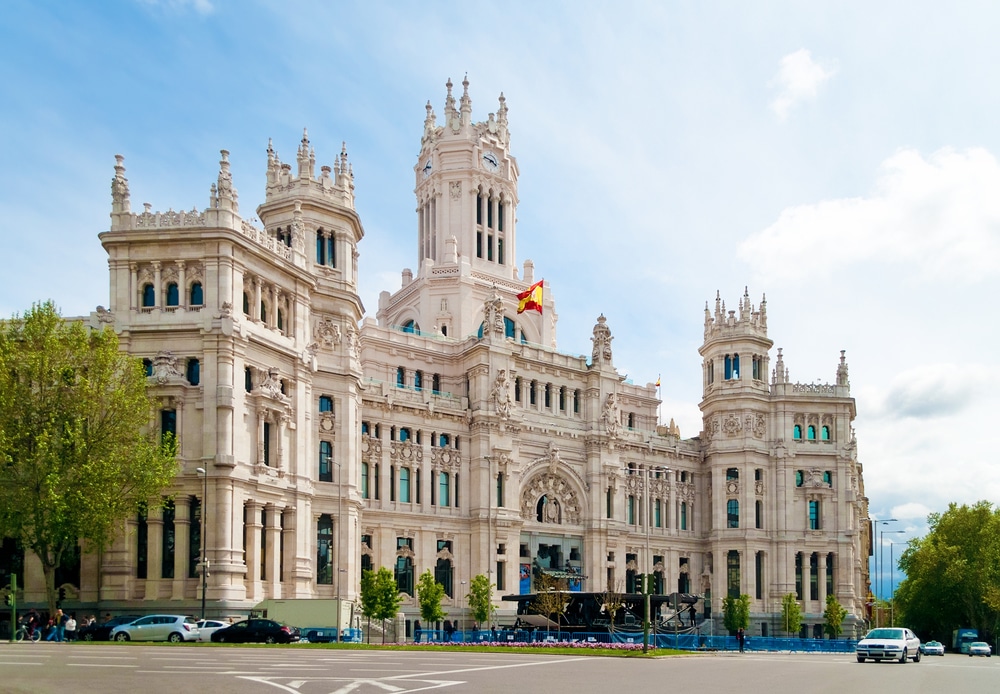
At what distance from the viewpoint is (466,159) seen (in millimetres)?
110500

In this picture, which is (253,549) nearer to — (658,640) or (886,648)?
(658,640)

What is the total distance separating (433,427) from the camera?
90125mm

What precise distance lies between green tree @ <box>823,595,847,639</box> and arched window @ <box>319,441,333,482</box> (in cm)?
5292

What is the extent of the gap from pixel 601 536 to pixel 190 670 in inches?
2768

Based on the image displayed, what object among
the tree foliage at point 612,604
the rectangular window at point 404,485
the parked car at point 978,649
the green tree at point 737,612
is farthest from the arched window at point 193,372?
the green tree at point 737,612

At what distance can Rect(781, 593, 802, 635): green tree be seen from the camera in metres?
103

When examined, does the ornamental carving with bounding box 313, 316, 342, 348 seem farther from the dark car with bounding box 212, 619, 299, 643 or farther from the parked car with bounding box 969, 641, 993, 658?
the parked car with bounding box 969, 641, 993, 658

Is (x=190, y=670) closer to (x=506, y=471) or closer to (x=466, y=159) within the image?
(x=506, y=471)

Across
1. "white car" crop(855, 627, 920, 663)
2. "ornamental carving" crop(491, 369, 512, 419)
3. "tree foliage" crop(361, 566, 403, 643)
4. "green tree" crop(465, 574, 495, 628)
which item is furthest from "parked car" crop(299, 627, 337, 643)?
"ornamental carving" crop(491, 369, 512, 419)

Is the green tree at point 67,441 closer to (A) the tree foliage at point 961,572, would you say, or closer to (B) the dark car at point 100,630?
(B) the dark car at point 100,630

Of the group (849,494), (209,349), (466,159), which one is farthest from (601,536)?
(209,349)

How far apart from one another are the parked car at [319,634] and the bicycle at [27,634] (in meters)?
13.4

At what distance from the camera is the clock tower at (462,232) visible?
104750 millimetres

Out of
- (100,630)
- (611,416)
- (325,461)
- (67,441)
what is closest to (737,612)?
(611,416)
